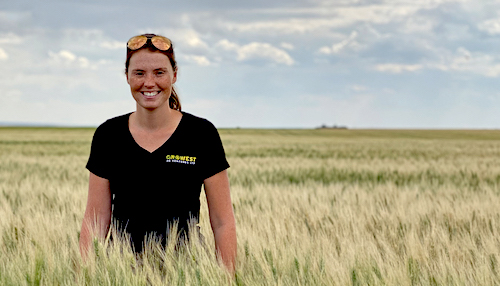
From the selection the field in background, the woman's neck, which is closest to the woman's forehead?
the woman's neck

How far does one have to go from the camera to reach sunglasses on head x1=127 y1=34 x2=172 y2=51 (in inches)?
89.6

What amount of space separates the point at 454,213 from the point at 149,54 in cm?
311

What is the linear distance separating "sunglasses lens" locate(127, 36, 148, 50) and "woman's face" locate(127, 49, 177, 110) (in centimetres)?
3

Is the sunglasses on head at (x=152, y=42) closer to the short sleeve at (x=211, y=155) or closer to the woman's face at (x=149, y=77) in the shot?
the woman's face at (x=149, y=77)

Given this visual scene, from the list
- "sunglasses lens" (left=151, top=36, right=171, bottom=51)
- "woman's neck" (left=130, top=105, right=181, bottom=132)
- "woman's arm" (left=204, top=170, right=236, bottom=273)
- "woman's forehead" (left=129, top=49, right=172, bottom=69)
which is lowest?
"woman's arm" (left=204, top=170, right=236, bottom=273)

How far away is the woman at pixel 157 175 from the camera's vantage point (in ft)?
7.98

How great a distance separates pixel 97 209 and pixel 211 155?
64 centimetres

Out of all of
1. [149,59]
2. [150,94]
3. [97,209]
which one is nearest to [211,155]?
[150,94]

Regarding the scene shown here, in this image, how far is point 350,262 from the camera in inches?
95.0

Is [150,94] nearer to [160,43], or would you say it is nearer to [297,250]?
[160,43]

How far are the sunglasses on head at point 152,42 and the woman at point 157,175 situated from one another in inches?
1.5

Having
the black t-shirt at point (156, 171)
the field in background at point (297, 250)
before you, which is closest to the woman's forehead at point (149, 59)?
the black t-shirt at point (156, 171)

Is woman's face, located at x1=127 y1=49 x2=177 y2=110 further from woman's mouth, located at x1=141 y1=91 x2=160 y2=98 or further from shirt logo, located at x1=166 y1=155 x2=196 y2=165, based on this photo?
shirt logo, located at x1=166 y1=155 x2=196 y2=165

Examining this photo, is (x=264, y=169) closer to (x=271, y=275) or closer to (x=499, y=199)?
(x=499, y=199)
